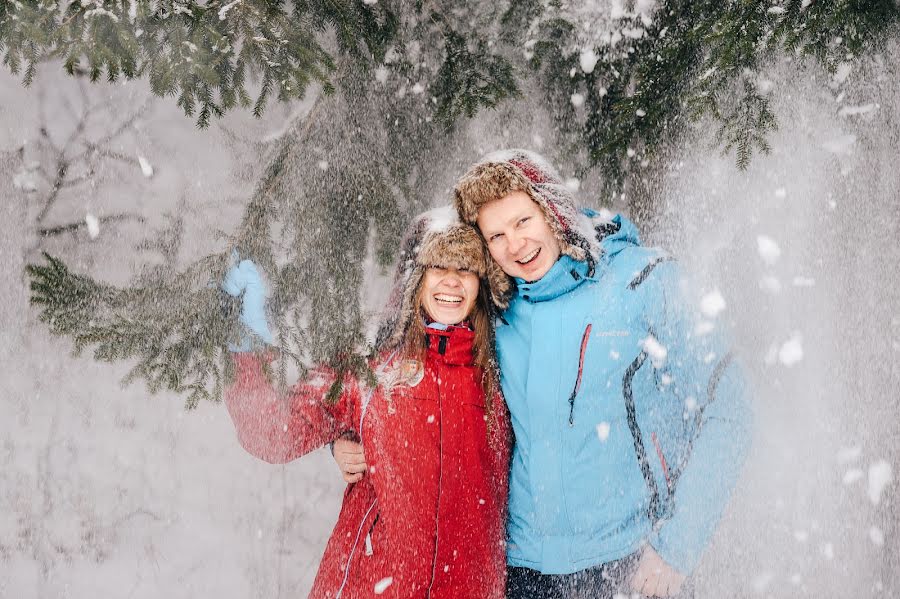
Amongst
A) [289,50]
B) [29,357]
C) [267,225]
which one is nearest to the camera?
[289,50]

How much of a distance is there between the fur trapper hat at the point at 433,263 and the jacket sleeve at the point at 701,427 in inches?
25.3

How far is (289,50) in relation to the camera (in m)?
2.89

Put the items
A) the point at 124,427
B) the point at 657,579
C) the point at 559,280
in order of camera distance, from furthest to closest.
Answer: the point at 124,427 → the point at 559,280 → the point at 657,579

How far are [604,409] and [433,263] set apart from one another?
0.90 meters

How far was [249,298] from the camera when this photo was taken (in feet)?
8.30

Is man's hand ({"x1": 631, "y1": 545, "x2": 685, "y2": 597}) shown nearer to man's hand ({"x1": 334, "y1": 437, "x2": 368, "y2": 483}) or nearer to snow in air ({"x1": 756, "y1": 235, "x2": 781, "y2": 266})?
man's hand ({"x1": 334, "y1": 437, "x2": 368, "y2": 483})

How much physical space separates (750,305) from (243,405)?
11.4 feet

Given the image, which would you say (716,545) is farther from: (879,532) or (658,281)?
(658,281)

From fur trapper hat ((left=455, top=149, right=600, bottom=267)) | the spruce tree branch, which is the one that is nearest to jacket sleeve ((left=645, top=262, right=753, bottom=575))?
fur trapper hat ((left=455, top=149, right=600, bottom=267))

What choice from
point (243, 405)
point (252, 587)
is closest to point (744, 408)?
point (243, 405)

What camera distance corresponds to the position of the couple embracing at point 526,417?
2.43m

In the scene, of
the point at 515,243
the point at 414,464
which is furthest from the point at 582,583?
the point at 515,243

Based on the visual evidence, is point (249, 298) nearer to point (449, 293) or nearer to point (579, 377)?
point (449, 293)

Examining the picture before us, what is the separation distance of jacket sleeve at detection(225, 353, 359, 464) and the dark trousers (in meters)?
1.01
